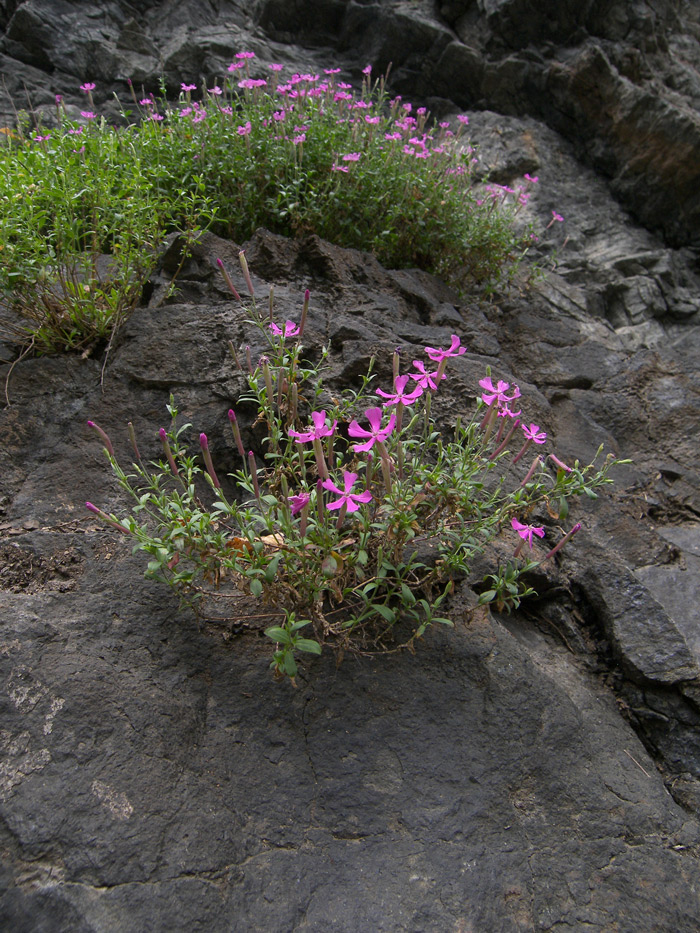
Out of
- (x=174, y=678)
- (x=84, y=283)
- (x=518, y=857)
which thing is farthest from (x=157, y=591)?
(x=84, y=283)

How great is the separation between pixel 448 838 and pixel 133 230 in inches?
126

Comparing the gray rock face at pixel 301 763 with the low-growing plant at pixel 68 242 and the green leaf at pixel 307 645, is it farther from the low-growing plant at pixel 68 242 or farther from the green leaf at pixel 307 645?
the low-growing plant at pixel 68 242

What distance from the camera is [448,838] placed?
6.27ft

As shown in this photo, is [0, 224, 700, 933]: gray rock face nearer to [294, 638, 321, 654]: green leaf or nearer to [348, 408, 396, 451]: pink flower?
[294, 638, 321, 654]: green leaf

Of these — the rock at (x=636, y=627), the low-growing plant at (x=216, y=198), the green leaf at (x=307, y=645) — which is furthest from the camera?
the low-growing plant at (x=216, y=198)

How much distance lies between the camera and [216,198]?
399 centimetres

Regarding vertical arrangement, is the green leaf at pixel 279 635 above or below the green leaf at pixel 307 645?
below

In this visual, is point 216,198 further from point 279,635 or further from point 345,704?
point 345,704

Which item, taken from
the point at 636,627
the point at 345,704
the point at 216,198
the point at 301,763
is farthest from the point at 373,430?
the point at 216,198

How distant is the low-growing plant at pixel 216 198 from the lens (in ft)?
10.1

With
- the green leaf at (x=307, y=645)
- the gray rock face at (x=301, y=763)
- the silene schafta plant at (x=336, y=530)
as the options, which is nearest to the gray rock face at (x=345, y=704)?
the gray rock face at (x=301, y=763)

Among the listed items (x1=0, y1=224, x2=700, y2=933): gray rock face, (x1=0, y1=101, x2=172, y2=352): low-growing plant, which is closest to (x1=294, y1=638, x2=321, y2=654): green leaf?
(x1=0, y1=224, x2=700, y2=933): gray rock face

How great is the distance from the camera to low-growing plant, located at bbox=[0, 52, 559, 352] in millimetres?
3080

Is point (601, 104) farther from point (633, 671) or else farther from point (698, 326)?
point (633, 671)
